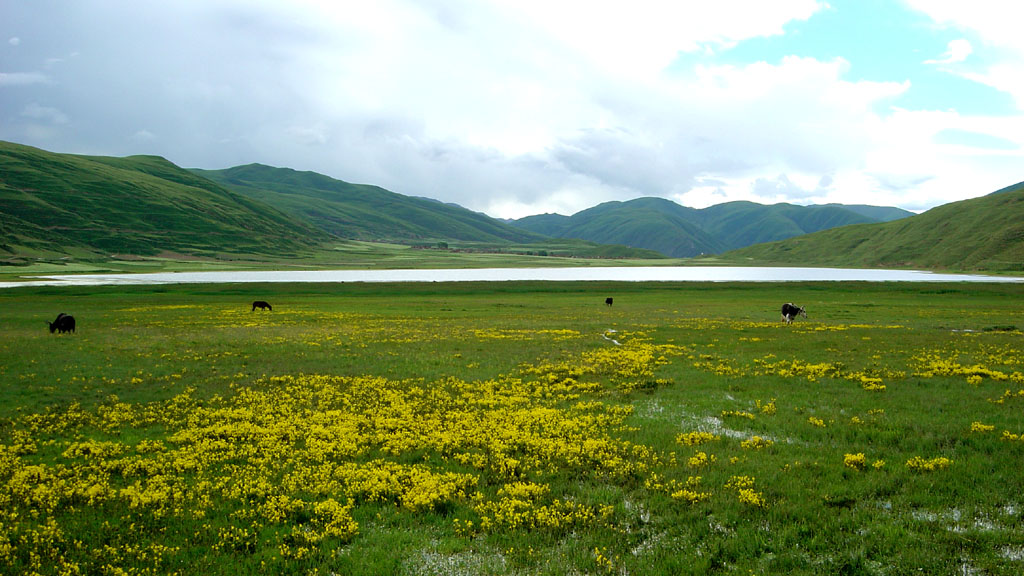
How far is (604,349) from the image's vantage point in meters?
36.3

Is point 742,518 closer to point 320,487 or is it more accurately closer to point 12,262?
point 320,487

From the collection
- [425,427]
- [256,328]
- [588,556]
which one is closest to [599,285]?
[256,328]

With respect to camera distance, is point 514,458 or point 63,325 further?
point 63,325

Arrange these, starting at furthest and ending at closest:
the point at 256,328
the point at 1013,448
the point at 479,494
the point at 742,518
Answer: the point at 256,328, the point at 1013,448, the point at 479,494, the point at 742,518

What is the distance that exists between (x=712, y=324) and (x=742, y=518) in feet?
134

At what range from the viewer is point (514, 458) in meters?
15.9

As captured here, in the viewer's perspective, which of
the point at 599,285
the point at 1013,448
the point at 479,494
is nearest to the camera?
the point at 479,494

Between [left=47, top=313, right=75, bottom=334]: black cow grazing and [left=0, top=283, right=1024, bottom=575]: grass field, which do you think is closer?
[left=0, top=283, right=1024, bottom=575]: grass field

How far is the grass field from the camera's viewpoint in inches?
417

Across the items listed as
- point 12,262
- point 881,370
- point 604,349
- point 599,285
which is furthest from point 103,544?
point 12,262

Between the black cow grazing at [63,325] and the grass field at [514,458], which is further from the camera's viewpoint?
the black cow grazing at [63,325]

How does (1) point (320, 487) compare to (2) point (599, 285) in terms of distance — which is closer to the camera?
(1) point (320, 487)

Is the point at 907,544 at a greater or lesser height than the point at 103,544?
greater

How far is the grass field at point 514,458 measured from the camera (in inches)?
417
